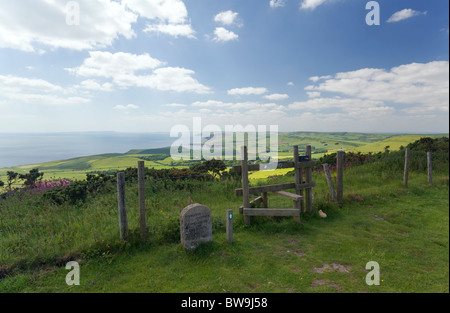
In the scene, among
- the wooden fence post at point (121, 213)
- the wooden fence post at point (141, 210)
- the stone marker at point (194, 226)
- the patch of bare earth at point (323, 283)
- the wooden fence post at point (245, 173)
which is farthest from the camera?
the wooden fence post at point (245, 173)

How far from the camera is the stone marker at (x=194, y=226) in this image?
5664 millimetres

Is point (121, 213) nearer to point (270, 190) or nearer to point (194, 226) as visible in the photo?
point (194, 226)

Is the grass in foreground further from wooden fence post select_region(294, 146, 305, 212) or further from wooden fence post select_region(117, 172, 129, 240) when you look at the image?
wooden fence post select_region(294, 146, 305, 212)

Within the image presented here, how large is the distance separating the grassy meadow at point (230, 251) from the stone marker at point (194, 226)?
0.19 meters

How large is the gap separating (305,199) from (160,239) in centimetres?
504

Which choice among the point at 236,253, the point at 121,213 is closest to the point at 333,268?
the point at 236,253

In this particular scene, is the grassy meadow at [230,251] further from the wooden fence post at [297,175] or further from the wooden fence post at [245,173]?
the wooden fence post at [297,175]

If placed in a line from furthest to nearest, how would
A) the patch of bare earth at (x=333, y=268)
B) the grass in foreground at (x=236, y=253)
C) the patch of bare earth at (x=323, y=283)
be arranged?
1. the patch of bare earth at (x=333, y=268)
2. the grass in foreground at (x=236, y=253)
3. the patch of bare earth at (x=323, y=283)

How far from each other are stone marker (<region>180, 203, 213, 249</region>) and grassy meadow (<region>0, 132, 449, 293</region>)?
0.19 m

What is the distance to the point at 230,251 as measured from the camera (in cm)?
572

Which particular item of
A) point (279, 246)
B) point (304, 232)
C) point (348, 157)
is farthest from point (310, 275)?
point (348, 157)

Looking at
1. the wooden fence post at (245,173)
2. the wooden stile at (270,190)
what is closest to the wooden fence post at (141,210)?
the wooden stile at (270,190)

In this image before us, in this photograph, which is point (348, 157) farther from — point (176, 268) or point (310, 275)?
point (176, 268)

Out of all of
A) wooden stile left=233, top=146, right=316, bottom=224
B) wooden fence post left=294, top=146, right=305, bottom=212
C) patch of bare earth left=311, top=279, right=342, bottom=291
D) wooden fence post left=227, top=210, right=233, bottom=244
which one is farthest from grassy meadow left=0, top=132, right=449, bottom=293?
wooden fence post left=294, top=146, right=305, bottom=212
